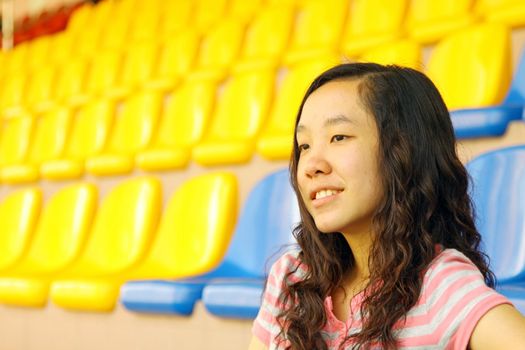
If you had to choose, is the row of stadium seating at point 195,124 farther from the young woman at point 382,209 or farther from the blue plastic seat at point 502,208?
the young woman at point 382,209

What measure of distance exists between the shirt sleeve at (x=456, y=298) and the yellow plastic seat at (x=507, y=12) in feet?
1.80

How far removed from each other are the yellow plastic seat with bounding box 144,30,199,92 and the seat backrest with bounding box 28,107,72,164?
7.1 inches

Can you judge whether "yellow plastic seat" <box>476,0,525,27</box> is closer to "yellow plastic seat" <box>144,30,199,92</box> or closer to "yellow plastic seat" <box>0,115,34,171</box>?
"yellow plastic seat" <box>144,30,199,92</box>

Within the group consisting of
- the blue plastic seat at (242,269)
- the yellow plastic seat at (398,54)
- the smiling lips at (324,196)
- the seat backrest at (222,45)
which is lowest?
the blue plastic seat at (242,269)

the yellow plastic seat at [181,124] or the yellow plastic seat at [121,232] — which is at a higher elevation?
the yellow plastic seat at [181,124]

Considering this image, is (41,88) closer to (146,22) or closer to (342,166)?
(146,22)

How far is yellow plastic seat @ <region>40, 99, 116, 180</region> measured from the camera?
1.14 m

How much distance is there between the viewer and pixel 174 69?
4.32ft

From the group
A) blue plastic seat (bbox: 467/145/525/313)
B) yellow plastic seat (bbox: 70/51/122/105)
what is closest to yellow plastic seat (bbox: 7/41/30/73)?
yellow plastic seat (bbox: 70/51/122/105)

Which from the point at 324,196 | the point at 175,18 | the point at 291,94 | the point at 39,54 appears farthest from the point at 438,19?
the point at 39,54

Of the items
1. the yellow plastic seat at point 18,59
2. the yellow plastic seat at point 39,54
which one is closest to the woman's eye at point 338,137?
the yellow plastic seat at point 39,54

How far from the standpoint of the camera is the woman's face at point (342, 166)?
1.06 ft

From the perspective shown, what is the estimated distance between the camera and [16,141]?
1.43 m

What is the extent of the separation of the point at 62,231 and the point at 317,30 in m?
0.48
